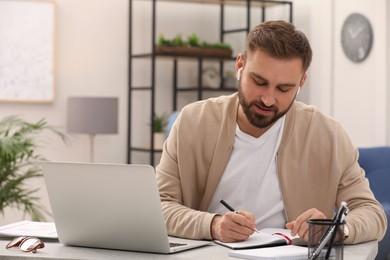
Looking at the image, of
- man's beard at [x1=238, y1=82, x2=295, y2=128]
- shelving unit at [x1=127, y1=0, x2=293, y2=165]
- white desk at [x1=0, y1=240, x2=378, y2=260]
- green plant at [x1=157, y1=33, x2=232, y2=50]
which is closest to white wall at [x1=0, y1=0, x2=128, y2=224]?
shelving unit at [x1=127, y1=0, x2=293, y2=165]

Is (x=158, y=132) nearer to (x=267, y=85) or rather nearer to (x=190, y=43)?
(x=190, y=43)

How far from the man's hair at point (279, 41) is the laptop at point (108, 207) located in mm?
577

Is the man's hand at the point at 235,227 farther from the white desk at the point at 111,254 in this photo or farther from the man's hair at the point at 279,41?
the man's hair at the point at 279,41

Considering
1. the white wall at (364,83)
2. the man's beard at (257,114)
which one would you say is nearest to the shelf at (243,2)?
the white wall at (364,83)

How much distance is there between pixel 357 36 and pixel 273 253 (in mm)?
5097

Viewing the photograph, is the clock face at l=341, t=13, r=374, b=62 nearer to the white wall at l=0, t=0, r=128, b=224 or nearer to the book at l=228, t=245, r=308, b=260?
the white wall at l=0, t=0, r=128, b=224

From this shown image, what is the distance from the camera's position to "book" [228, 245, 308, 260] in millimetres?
1847

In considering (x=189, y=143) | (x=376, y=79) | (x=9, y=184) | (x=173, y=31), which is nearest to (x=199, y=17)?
(x=173, y=31)

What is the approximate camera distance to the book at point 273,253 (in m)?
1.85

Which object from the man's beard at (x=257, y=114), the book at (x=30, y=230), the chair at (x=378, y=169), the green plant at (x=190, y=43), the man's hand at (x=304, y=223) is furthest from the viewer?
the green plant at (x=190, y=43)

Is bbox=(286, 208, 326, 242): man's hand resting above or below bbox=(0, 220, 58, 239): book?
above

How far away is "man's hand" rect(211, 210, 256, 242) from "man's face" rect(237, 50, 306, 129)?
1.18 ft

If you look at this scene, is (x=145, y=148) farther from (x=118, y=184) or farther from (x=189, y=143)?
(x=118, y=184)

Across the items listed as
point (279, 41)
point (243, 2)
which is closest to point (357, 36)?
point (243, 2)
